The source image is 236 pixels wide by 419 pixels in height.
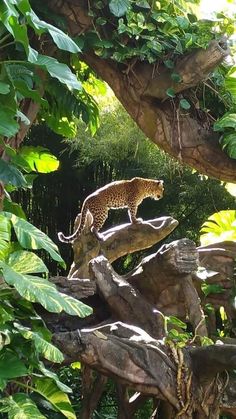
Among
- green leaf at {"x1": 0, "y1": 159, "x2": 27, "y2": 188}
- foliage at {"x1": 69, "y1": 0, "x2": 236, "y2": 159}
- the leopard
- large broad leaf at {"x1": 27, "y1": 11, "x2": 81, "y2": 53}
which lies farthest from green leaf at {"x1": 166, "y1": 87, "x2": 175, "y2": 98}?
the leopard

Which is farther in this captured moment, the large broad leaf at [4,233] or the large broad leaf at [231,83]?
the large broad leaf at [231,83]

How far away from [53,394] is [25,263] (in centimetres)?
42

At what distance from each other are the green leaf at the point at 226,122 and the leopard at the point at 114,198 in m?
1.57

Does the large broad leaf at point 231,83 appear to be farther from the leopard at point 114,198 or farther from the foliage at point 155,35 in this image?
the leopard at point 114,198

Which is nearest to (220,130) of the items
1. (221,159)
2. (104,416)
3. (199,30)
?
(221,159)

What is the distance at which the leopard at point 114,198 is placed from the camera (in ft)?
15.2

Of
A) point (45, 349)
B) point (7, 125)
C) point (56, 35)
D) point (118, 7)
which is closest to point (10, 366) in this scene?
point (45, 349)

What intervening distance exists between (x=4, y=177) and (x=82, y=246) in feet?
7.94

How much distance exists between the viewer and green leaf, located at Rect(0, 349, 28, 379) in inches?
68.2

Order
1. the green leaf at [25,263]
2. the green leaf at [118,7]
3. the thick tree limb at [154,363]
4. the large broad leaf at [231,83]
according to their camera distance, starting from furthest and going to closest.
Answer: the large broad leaf at [231,83], the green leaf at [118,7], the thick tree limb at [154,363], the green leaf at [25,263]

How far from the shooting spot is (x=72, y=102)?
2955mm

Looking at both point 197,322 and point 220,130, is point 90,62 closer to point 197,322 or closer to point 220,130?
point 220,130

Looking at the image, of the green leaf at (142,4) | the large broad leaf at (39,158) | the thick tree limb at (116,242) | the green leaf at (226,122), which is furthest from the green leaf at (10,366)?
the thick tree limb at (116,242)

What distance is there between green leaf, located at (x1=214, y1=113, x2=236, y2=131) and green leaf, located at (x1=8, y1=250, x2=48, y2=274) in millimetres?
1302
